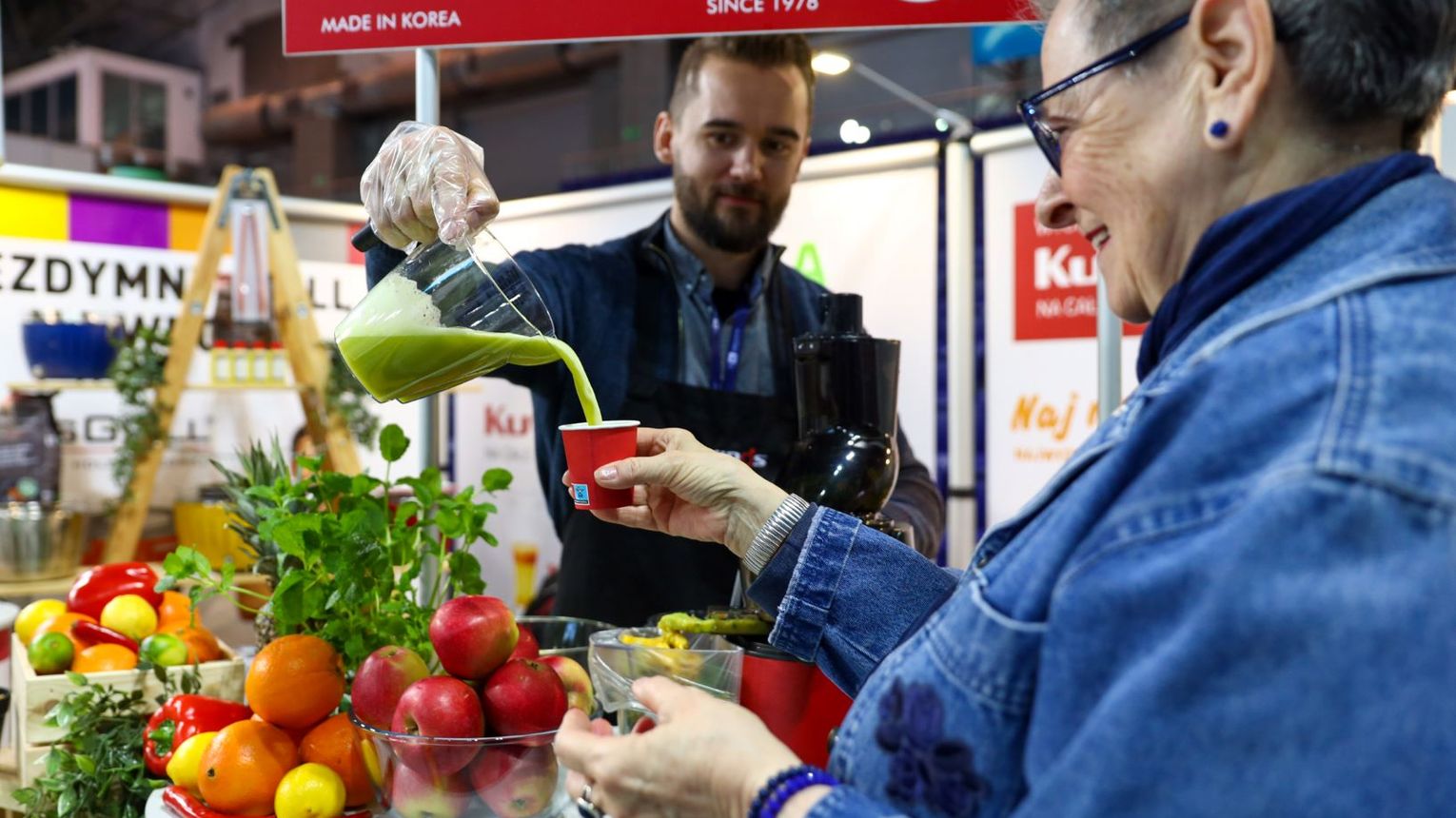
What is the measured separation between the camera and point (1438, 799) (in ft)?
2.21

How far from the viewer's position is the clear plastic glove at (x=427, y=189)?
1372 millimetres

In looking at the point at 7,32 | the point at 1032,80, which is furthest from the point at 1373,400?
the point at 7,32

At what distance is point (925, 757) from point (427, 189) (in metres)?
0.89

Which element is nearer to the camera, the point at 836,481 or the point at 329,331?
the point at 836,481

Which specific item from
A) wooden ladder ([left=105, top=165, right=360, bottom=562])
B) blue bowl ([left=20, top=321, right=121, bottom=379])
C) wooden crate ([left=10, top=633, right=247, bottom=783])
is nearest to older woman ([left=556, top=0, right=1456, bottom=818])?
wooden crate ([left=10, top=633, right=247, bottom=783])

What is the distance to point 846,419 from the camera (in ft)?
5.50

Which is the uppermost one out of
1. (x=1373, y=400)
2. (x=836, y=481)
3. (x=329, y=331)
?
(x=329, y=331)

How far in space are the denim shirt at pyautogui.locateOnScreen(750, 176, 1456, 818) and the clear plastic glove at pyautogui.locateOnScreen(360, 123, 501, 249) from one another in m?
0.77

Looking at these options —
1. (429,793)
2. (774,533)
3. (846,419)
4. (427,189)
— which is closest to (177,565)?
(429,793)

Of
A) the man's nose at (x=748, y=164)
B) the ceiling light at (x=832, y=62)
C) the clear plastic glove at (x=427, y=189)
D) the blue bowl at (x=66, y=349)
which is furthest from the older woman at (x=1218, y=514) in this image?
the ceiling light at (x=832, y=62)

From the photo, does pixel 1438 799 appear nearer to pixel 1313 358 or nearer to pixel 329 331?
pixel 1313 358

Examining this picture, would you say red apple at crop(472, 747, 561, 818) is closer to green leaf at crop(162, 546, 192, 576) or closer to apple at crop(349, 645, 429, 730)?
apple at crop(349, 645, 429, 730)

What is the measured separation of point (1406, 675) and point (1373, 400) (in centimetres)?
16

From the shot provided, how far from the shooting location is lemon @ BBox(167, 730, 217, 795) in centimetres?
149
